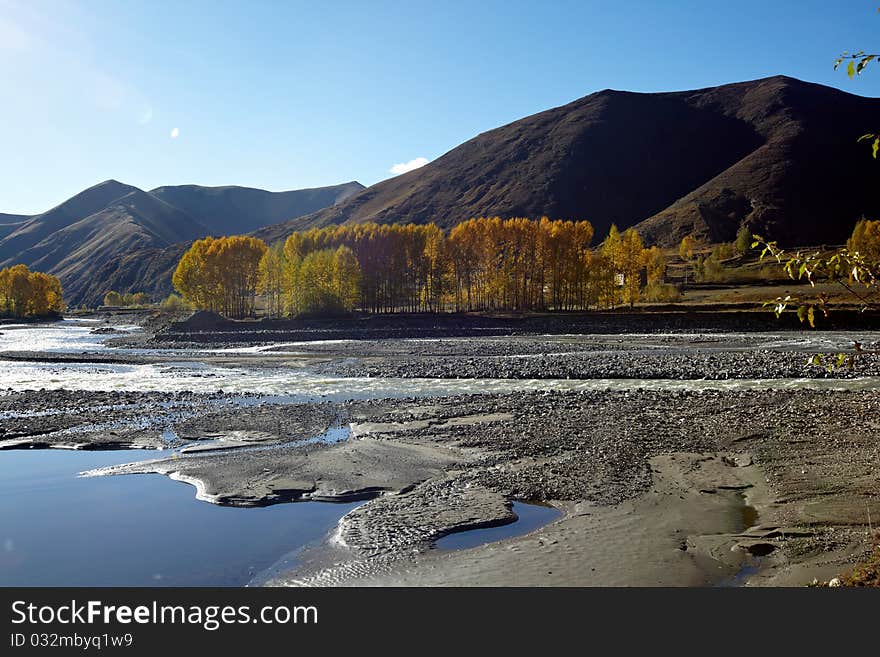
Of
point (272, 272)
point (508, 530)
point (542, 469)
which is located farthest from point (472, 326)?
point (508, 530)

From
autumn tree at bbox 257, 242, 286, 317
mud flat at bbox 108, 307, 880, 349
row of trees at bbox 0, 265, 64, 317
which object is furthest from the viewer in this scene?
row of trees at bbox 0, 265, 64, 317

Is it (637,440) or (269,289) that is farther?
(269,289)

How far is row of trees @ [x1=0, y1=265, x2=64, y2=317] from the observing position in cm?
16175

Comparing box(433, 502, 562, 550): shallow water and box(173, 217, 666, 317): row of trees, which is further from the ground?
box(173, 217, 666, 317): row of trees

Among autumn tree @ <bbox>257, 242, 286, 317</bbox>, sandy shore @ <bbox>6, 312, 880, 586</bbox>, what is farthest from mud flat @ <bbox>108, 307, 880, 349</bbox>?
sandy shore @ <bbox>6, 312, 880, 586</bbox>

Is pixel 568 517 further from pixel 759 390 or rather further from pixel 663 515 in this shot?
pixel 759 390

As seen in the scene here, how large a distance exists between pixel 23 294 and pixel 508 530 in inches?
7037

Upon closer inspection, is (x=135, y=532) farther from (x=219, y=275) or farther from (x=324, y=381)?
(x=219, y=275)

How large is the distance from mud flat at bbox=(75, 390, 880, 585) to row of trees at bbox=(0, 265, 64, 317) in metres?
163

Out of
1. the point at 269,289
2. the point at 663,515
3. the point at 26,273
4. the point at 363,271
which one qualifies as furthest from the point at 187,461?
the point at 26,273

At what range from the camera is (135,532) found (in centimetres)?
1501

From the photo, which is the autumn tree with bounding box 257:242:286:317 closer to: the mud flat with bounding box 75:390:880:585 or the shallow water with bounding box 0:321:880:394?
the shallow water with bounding box 0:321:880:394

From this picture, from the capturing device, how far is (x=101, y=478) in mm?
20031
